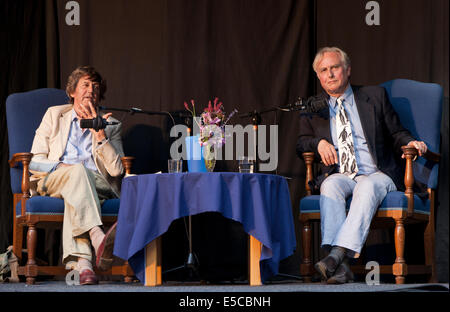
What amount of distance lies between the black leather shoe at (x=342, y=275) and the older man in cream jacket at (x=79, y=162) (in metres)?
1.39

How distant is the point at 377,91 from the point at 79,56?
7.58ft

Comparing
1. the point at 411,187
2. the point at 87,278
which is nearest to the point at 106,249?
the point at 87,278

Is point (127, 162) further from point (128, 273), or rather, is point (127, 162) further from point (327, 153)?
point (327, 153)

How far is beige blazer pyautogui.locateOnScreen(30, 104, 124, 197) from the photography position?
465 centimetres

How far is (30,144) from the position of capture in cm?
482

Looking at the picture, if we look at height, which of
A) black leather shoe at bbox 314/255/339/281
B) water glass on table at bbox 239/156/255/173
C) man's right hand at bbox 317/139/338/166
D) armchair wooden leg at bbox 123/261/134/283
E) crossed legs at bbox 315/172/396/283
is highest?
man's right hand at bbox 317/139/338/166

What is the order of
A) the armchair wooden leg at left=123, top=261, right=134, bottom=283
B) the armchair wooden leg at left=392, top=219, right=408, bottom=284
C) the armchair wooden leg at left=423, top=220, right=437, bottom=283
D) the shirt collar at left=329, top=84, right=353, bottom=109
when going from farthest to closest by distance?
the shirt collar at left=329, top=84, right=353, bottom=109, the armchair wooden leg at left=123, top=261, right=134, bottom=283, the armchair wooden leg at left=423, top=220, right=437, bottom=283, the armchair wooden leg at left=392, top=219, right=408, bottom=284

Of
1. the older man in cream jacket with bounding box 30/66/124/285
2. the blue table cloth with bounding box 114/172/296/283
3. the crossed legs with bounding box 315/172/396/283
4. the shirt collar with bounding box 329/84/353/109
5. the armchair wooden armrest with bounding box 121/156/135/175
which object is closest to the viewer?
the blue table cloth with bounding box 114/172/296/283

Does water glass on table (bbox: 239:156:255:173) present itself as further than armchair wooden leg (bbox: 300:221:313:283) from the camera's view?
No

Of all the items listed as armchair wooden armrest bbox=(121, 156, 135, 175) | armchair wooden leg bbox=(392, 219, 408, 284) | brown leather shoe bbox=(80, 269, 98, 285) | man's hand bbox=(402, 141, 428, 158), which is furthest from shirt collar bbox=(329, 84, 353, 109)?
brown leather shoe bbox=(80, 269, 98, 285)

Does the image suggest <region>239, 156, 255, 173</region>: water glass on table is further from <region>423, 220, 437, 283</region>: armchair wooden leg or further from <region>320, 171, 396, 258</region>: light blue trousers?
<region>423, 220, 437, 283</region>: armchair wooden leg

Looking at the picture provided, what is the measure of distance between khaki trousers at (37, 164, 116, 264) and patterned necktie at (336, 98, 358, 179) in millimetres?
1608

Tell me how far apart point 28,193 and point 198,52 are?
1.77 metres
